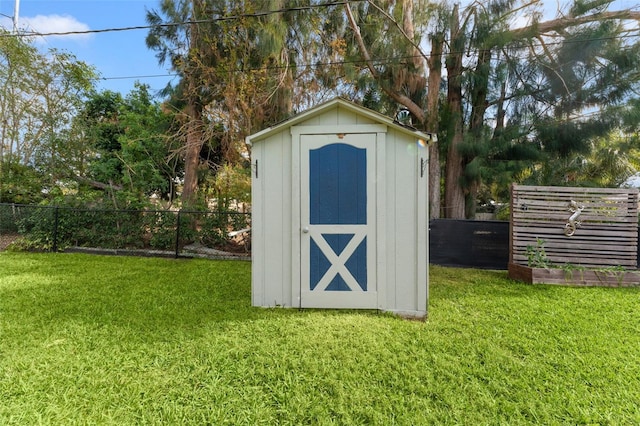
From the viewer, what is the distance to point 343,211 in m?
3.01

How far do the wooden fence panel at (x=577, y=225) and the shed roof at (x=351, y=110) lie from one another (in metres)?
2.96

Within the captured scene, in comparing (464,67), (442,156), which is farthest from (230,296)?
(464,67)

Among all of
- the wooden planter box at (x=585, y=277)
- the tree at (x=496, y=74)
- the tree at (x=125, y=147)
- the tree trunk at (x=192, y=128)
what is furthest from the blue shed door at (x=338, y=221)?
the tree at (x=125, y=147)

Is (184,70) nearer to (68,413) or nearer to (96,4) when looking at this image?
(96,4)

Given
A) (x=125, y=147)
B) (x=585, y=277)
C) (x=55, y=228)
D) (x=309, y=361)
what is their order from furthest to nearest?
(x=125, y=147)
(x=55, y=228)
(x=585, y=277)
(x=309, y=361)

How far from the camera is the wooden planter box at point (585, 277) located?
13.3ft

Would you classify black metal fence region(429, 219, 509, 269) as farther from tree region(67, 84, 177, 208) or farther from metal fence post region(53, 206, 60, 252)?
metal fence post region(53, 206, 60, 252)

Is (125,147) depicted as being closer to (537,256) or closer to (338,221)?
(338,221)

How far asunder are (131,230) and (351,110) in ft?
19.3

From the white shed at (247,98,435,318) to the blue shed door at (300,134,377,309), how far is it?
0.04 ft

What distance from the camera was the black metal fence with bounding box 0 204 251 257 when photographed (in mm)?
6184

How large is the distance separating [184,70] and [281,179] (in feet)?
18.5

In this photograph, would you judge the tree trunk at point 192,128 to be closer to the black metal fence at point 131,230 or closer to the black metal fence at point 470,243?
the black metal fence at point 131,230

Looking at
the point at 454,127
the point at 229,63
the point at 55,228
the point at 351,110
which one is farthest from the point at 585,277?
the point at 55,228
